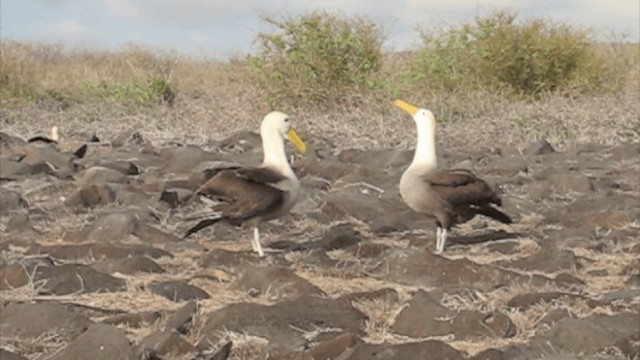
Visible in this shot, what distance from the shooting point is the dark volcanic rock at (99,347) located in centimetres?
397

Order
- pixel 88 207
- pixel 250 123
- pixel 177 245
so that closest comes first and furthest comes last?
pixel 177 245 < pixel 88 207 < pixel 250 123

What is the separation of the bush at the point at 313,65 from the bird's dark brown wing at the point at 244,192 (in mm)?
12341

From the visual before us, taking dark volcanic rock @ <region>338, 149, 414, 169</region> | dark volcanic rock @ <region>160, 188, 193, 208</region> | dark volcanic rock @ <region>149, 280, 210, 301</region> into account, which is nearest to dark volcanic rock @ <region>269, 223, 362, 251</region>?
dark volcanic rock @ <region>160, 188, 193, 208</region>

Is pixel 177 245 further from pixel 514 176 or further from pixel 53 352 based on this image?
pixel 514 176

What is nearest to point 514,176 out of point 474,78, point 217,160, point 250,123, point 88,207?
point 217,160

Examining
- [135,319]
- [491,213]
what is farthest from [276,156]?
[135,319]

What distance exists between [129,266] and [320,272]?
3.50 feet

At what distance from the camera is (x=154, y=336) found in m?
4.18

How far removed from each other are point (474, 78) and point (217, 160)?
10491 millimetres

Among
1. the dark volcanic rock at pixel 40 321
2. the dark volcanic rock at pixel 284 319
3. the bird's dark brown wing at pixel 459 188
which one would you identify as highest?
the bird's dark brown wing at pixel 459 188

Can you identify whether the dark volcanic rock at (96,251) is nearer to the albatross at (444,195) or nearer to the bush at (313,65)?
the albatross at (444,195)

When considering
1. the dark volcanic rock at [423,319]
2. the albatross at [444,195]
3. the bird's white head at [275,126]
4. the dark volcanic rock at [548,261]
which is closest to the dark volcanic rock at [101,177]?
the bird's white head at [275,126]

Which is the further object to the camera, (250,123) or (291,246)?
(250,123)

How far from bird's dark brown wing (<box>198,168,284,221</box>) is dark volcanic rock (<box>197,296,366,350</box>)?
1526mm
